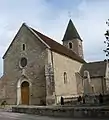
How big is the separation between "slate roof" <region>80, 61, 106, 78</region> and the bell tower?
740 centimetres

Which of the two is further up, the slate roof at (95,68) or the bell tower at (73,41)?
the bell tower at (73,41)

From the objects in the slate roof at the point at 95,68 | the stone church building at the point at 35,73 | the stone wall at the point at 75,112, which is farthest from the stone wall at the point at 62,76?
the stone wall at the point at 75,112

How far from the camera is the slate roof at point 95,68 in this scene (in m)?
41.7

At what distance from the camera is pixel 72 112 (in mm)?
16875

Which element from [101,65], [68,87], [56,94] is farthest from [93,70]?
[56,94]

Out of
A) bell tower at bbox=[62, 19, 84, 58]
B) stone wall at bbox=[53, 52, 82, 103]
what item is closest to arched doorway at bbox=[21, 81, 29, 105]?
stone wall at bbox=[53, 52, 82, 103]

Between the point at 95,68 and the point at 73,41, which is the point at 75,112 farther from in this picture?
the point at 73,41

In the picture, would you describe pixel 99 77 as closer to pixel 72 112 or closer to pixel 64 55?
pixel 64 55

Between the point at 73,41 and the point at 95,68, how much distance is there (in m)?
12.0

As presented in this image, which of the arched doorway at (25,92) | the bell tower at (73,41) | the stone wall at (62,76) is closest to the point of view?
the stone wall at (62,76)

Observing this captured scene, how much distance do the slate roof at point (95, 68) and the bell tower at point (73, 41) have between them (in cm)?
740

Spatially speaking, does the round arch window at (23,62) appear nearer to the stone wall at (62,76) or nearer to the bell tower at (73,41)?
the stone wall at (62,76)

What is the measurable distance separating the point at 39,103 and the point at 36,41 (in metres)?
8.75

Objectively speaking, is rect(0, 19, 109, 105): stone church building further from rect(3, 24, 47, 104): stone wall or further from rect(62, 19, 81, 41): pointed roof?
rect(62, 19, 81, 41): pointed roof
